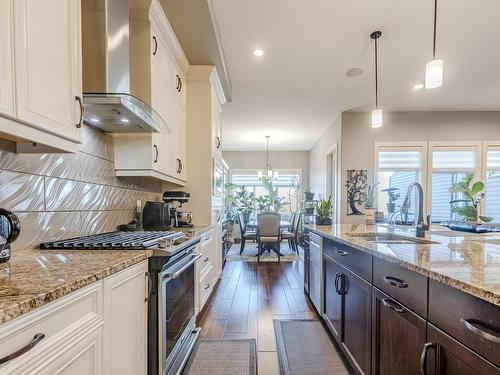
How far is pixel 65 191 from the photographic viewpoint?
1.59 m

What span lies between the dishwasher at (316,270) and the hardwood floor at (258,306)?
0.67 ft

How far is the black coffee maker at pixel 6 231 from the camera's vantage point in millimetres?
1038

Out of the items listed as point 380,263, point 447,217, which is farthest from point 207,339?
A: point 447,217

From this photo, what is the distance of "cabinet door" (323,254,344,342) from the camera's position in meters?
1.92

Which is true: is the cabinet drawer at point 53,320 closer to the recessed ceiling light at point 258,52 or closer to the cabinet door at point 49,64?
the cabinet door at point 49,64

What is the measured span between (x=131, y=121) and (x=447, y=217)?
5.65m

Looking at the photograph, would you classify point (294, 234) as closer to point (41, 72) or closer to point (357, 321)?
point (357, 321)

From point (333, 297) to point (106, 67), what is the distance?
2.21 m

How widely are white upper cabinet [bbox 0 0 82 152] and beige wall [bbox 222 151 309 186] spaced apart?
24.2 feet

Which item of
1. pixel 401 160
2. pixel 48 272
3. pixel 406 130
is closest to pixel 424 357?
pixel 48 272

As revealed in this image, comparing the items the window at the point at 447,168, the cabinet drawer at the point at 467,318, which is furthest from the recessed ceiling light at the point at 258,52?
the window at the point at 447,168

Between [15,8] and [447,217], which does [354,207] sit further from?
[15,8]

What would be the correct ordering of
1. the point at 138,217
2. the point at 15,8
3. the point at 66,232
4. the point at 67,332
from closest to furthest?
the point at 67,332 → the point at 15,8 → the point at 66,232 → the point at 138,217

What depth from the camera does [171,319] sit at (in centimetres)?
161
